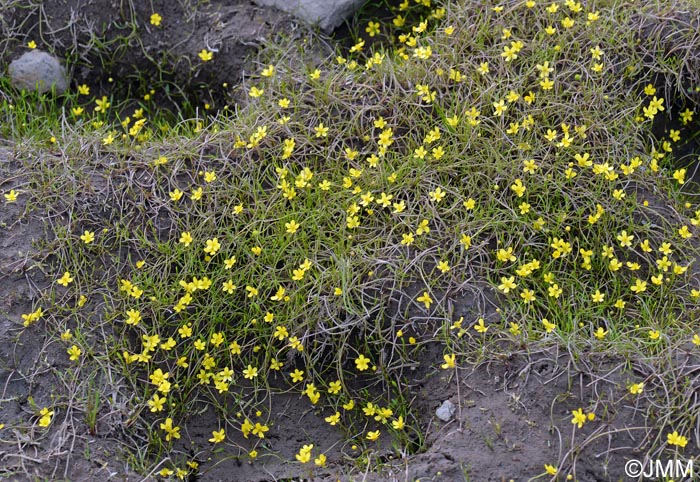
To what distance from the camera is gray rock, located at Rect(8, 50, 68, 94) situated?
4.13 m

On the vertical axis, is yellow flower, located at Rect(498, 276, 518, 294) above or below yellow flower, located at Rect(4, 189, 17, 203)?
below

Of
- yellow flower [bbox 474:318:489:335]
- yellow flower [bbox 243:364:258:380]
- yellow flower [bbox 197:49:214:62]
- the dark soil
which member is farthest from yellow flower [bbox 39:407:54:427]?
yellow flower [bbox 197:49:214:62]

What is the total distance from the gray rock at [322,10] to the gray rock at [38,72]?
120 cm

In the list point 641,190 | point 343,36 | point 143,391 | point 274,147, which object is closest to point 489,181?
point 641,190

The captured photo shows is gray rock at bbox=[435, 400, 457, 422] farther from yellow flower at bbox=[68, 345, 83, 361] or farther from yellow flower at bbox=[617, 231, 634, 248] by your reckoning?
yellow flower at bbox=[68, 345, 83, 361]

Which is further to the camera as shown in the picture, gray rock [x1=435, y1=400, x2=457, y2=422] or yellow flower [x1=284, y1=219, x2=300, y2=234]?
yellow flower [x1=284, y1=219, x2=300, y2=234]

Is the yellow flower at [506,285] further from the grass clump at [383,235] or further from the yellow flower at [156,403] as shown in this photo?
the yellow flower at [156,403]

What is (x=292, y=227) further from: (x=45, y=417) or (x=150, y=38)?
(x=150, y=38)

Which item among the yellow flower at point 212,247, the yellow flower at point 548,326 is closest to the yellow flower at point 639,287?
the yellow flower at point 548,326

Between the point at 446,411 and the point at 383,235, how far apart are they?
0.77 metres

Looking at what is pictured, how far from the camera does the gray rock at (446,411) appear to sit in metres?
2.93

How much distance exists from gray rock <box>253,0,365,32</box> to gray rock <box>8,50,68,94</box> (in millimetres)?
1197

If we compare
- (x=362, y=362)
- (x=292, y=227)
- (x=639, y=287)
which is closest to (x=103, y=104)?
(x=292, y=227)

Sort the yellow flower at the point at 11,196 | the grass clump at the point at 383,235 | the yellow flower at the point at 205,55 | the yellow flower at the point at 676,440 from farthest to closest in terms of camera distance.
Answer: the yellow flower at the point at 205,55 → the yellow flower at the point at 11,196 → the grass clump at the point at 383,235 → the yellow flower at the point at 676,440
